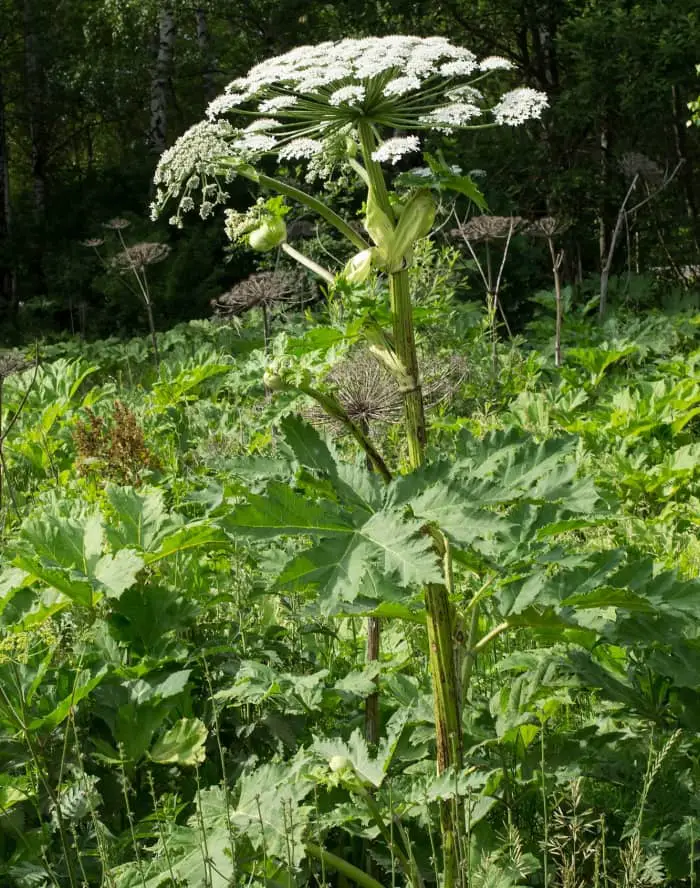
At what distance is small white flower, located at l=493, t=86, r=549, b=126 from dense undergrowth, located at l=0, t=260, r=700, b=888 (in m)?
0.41

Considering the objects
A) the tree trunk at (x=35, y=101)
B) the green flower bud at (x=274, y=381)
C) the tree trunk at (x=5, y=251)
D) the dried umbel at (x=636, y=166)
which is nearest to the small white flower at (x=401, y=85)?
the green flower bud at (x=274, y=381)

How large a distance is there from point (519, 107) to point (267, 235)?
52 centimetres

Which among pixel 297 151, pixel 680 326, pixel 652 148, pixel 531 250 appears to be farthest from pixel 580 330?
pixel 297 151

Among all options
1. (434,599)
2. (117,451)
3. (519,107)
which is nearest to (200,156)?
(519,107)

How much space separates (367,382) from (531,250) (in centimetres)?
733

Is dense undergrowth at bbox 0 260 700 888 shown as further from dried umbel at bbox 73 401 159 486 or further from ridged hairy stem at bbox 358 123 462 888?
dried umbel at bbox 73 401 159 486

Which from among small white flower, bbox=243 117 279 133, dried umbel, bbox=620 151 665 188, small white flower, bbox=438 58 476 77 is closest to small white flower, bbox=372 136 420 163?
small white flower, bbox=438 58 476 77

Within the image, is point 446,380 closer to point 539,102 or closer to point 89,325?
point 539,102

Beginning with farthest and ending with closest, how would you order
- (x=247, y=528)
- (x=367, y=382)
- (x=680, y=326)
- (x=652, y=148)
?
(x=652, y=148)
(x=680, y=326)
(x=367, y=382)
(x=247, y=528)

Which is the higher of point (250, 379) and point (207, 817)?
point (250, 379)

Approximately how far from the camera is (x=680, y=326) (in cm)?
736

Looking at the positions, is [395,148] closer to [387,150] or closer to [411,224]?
[387,150]

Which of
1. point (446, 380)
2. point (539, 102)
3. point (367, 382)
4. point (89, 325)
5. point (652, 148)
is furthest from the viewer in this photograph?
point (89, 325)

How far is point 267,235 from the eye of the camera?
5.93 ft
